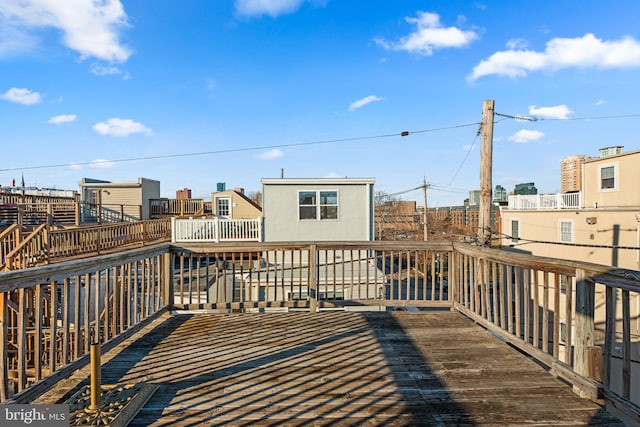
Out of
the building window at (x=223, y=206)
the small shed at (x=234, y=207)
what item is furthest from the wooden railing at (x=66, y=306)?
the building window at (x=223, y=206)

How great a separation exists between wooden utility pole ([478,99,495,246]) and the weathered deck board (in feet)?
14.4

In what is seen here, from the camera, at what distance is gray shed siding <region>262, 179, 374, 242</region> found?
39.4 feet

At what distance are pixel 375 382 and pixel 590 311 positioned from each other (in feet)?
4.85

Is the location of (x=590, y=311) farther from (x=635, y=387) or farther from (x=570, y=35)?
(x=570, y=35)

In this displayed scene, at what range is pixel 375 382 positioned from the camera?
7.64 feet

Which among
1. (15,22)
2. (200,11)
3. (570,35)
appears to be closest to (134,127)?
(15,22)

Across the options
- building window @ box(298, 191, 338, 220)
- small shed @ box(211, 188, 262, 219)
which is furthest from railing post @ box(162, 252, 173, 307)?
small shed @ box(211, 188, 262, 219)

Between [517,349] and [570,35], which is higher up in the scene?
[570,35]

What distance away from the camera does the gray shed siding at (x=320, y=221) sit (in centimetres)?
1202

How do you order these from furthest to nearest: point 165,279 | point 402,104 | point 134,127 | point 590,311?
point 134,127 → point 402,104 → point 165,279 → point 590,311

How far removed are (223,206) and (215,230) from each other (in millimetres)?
5530

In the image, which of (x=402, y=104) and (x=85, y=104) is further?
(x=402, y=104)

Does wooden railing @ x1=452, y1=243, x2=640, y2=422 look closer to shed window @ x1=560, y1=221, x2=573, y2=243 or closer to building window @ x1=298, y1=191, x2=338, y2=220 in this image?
building window @ x1=298, y1=191, x2=338, y2=220

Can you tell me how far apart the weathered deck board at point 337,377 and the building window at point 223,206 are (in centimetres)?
1516
